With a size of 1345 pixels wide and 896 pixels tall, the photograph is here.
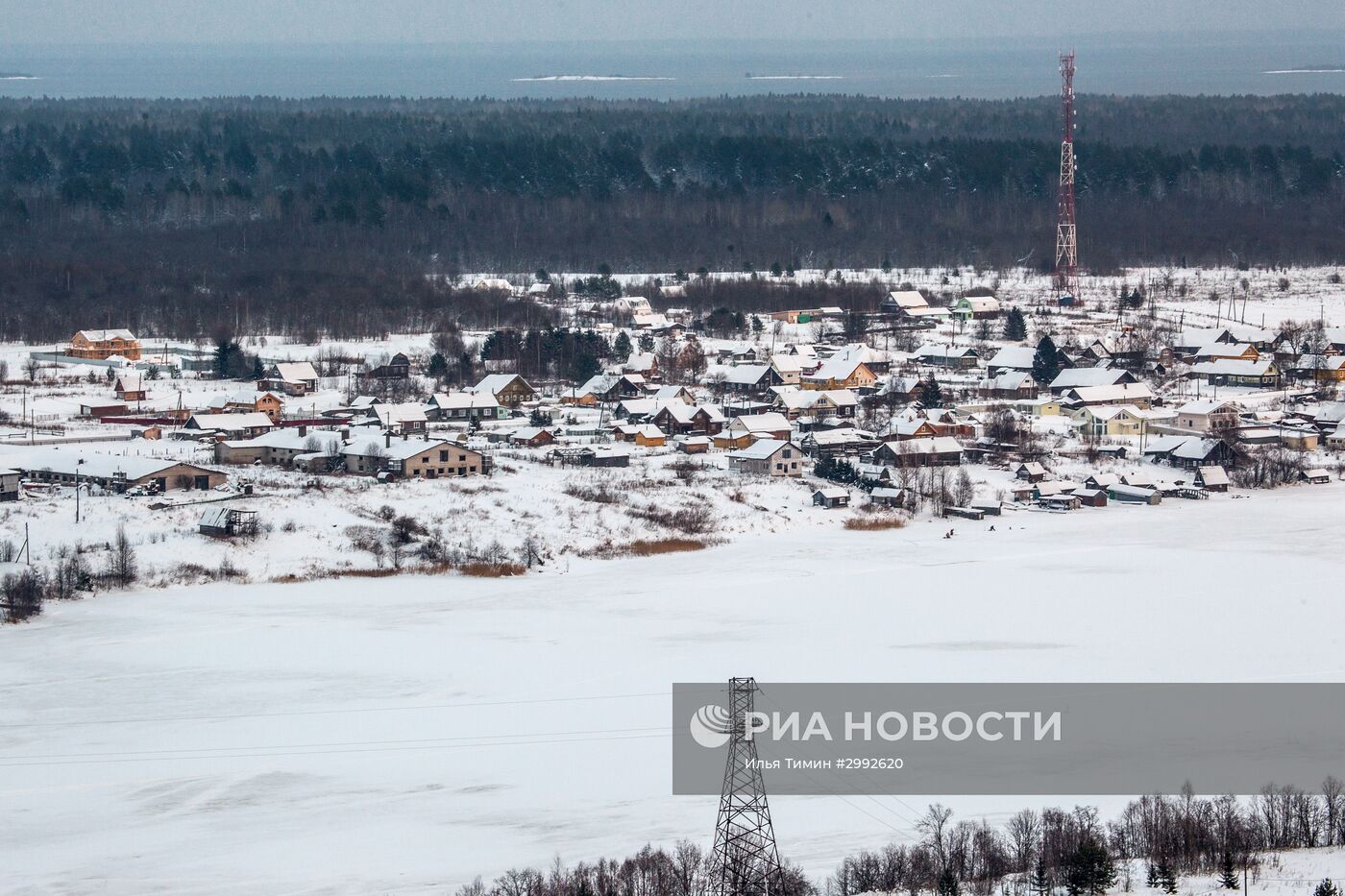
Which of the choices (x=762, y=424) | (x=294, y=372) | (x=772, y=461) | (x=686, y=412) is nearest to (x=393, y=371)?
(x=294, y=372)

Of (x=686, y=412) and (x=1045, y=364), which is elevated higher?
(x=1045, y=364)

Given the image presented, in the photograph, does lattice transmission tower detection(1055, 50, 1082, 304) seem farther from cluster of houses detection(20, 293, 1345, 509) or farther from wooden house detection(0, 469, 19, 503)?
wooden house detection(0, 469, 19, 503)

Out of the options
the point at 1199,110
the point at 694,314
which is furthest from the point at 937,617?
the point at 1199,110

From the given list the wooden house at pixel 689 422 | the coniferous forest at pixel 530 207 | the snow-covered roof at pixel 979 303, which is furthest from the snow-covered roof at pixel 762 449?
the snow-covered roof at pixel 979 303

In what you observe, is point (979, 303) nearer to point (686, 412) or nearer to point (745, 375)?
point (745, 375)

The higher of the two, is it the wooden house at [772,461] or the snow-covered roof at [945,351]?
the snow-covered roof at [945,351]

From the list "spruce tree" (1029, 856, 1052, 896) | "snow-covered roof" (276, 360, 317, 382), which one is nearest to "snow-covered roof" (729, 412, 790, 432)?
"snow-covered roof" (276, 360, 317, 382)

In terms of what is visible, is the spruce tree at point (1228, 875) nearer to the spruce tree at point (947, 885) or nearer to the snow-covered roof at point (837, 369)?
the spruce tree at point (947, 885)
